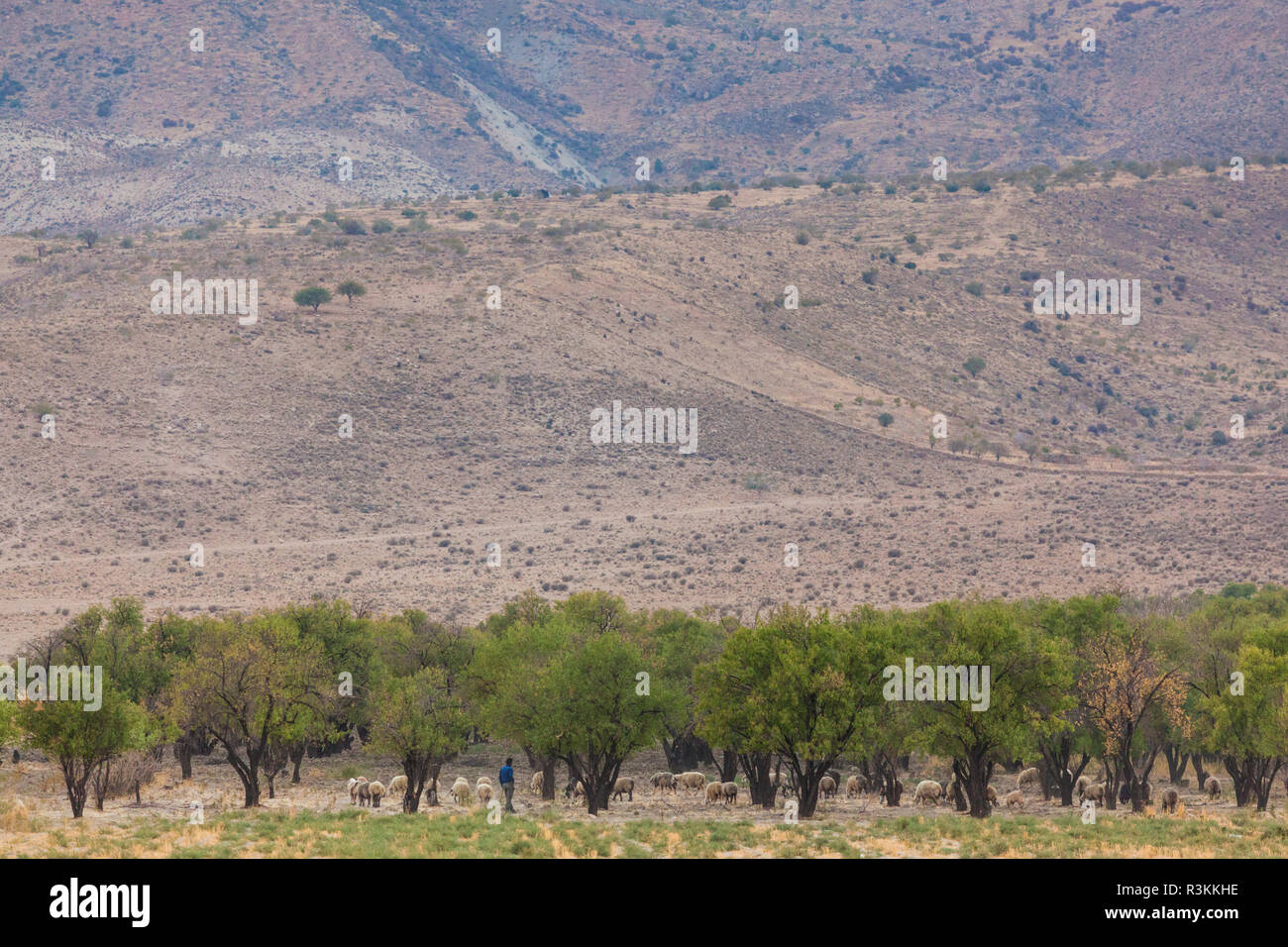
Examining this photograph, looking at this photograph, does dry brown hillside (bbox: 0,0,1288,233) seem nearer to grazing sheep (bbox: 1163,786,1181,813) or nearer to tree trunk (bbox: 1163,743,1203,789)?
tree trunk (bbox: 1163,743,1203,789)

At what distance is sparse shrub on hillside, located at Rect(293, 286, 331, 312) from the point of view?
99.8 m

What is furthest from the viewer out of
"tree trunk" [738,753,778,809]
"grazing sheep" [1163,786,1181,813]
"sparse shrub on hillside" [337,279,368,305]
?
"sparse shrub on hillside" [337,279,368,305]

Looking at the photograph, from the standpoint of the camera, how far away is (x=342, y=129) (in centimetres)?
17450

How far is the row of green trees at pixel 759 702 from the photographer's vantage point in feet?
111

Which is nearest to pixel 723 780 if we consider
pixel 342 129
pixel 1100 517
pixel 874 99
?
pixel 1100 517

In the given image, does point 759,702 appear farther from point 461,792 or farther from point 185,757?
point 185,757

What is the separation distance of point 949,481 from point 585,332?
28.2 metres

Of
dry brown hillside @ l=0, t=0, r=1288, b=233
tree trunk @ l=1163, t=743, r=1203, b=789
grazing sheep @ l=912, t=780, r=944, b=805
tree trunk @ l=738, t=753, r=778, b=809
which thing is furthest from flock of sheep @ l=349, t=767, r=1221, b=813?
dry brown hillside @ l=0, t=0, r=1288, b=233

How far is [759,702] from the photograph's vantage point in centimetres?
3406

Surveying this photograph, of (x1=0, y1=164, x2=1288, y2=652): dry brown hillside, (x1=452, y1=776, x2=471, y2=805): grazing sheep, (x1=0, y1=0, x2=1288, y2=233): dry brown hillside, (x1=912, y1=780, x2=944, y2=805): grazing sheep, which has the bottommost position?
(x1=912, y1=780, x2=944, y2=805): grazing sheep

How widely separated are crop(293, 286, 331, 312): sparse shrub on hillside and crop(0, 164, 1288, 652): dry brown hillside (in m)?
1.40

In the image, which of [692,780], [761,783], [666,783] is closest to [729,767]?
[692,780]

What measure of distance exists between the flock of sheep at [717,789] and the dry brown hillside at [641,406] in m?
26.8

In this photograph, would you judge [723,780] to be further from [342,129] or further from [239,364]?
[342,129]
